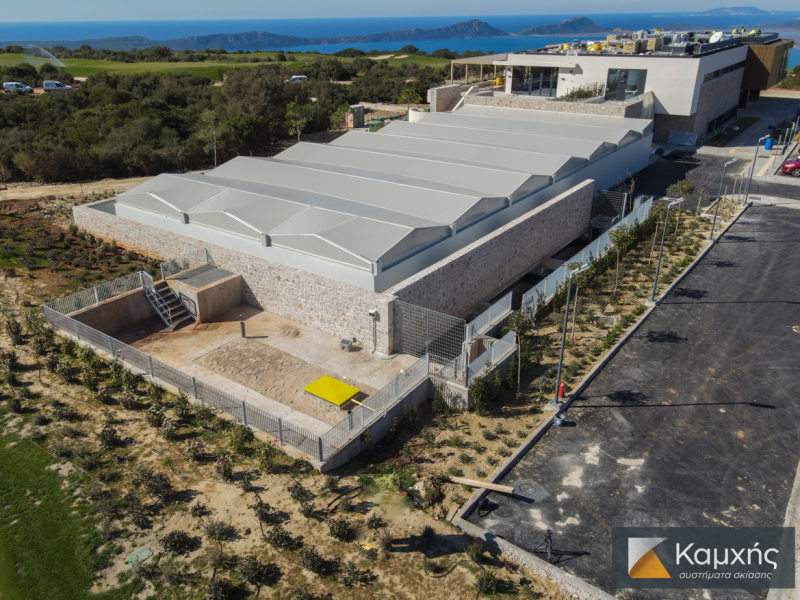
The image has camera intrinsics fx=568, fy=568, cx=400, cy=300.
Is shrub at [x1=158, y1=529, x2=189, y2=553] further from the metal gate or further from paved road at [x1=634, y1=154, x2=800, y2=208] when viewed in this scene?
paved road at [x1=634, y1=154, x2=800, y2=208]

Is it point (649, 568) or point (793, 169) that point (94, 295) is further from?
point (793, 169)

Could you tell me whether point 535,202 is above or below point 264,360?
above

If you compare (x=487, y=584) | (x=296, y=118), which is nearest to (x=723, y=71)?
(x=296, y=118)

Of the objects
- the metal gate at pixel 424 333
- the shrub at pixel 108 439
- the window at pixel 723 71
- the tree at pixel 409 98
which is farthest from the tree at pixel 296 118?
Answer: the shrub at pixel 108 439

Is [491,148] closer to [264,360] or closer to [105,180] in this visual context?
[264,360]

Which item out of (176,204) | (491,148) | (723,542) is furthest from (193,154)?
(723,542)

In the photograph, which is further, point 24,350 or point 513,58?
point 513,58

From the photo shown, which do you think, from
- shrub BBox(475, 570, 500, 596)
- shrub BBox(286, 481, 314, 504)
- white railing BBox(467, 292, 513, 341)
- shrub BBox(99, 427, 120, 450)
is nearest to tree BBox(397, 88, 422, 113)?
white railing BBox(467, 292, 513, 341)
